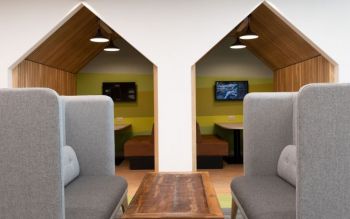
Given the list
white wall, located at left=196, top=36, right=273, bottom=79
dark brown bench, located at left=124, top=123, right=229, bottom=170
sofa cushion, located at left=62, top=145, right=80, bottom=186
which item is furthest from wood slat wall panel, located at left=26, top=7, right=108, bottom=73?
sofa cushion, located at left=62, top=145, right=80, bottom=186

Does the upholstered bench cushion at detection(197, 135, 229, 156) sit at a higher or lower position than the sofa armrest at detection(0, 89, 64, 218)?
lower

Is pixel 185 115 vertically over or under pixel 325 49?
under

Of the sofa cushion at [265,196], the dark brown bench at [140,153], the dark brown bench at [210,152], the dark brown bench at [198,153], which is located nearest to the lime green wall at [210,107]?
the dark brown bench at [198,153]

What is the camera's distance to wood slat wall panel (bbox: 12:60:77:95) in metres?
5.45

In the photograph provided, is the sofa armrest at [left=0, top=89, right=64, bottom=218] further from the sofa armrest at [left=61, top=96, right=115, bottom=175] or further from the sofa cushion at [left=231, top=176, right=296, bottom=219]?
the sofa armrest at [left=61, top=96, right=115, bottom=175]

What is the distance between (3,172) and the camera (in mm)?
1960

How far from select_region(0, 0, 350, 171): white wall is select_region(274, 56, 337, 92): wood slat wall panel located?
0.96 meters

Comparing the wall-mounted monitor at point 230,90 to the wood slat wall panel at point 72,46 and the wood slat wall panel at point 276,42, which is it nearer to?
the wood slat wall panel at point 276,42

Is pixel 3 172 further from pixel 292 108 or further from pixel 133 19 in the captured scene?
pixel 133 19

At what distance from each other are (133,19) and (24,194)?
11.5 feet

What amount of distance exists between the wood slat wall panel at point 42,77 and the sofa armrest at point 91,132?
209 cm

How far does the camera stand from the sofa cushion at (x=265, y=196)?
2.24 metres

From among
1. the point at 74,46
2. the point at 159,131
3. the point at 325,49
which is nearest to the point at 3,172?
the point at 159,131

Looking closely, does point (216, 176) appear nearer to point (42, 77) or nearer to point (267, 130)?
point (267, 130)
